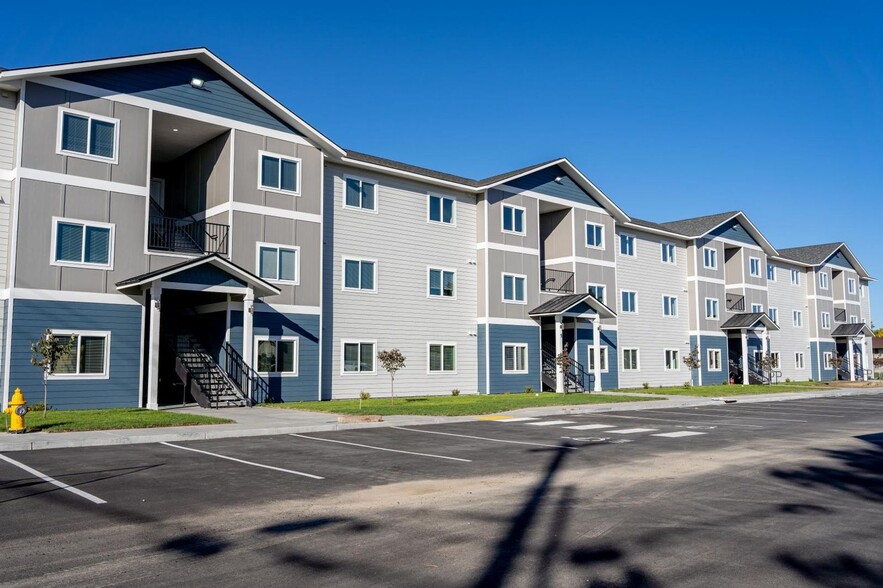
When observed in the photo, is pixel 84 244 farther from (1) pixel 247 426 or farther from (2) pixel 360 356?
(2) pixel 360 356

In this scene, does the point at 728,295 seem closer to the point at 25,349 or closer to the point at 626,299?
the point at 626,299

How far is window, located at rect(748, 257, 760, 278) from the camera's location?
50.2 m

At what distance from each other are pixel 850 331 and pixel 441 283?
43.9 meters

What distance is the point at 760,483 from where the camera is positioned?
9.92 metres

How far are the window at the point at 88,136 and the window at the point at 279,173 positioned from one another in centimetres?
508

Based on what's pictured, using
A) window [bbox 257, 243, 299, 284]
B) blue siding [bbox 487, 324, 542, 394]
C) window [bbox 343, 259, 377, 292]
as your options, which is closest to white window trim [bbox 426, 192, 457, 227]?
window [bbox 343, 259, 377, 292]

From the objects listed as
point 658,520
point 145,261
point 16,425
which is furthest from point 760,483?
point 145,261

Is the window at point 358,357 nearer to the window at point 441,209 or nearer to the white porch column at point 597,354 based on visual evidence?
the window at point 441,209

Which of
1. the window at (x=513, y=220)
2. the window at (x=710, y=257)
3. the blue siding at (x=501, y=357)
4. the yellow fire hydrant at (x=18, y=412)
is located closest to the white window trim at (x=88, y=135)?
the yellow fire hydrant at (x=18, y=412)

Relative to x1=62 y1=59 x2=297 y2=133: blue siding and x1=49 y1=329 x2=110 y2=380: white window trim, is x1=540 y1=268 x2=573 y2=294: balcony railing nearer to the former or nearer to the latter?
x1=62 y1=59 x2=297 y2=133: blue siding

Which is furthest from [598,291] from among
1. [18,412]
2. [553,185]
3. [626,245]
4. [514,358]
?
[18,412]

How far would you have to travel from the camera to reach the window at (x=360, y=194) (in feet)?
94.4

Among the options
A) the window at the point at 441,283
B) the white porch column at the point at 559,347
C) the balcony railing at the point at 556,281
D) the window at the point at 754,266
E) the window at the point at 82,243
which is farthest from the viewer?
the window at the point at 754,266

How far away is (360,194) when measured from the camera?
29141 mm
